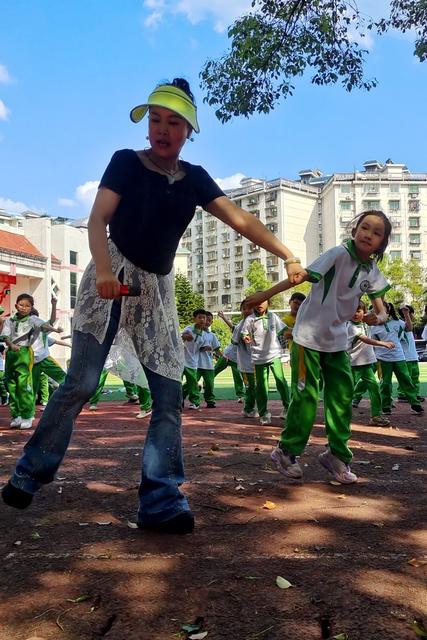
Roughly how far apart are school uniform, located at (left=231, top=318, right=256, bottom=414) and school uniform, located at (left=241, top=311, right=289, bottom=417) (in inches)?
19.8

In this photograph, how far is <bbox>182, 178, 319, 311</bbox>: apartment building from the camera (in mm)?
99062

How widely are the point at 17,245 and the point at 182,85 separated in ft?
140

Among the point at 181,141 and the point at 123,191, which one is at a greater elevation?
the point at 181,141

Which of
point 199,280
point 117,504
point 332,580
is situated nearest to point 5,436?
point 117,504

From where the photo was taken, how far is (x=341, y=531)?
3383mm

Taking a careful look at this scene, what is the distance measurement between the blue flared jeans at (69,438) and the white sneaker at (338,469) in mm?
1592

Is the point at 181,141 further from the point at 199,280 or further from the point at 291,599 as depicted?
the point at 199,280

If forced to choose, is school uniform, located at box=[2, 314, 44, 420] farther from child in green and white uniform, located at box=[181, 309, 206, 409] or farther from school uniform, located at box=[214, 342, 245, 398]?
school uniform, located at box=[214, 342, 245, 398]

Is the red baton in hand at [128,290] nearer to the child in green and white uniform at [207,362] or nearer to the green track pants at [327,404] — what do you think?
the green track pants at [327,404]

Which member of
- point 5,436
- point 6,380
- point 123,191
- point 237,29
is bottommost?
point 5,436

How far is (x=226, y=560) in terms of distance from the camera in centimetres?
290

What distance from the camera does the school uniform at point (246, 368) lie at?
1030 cm

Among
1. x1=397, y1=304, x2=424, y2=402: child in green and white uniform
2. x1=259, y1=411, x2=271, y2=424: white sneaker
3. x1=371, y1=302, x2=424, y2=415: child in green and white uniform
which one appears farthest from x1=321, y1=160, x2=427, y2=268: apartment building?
x1=259, y1=411, x2=271, y2=424: white sneaker

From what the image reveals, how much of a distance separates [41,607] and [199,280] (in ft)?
360
